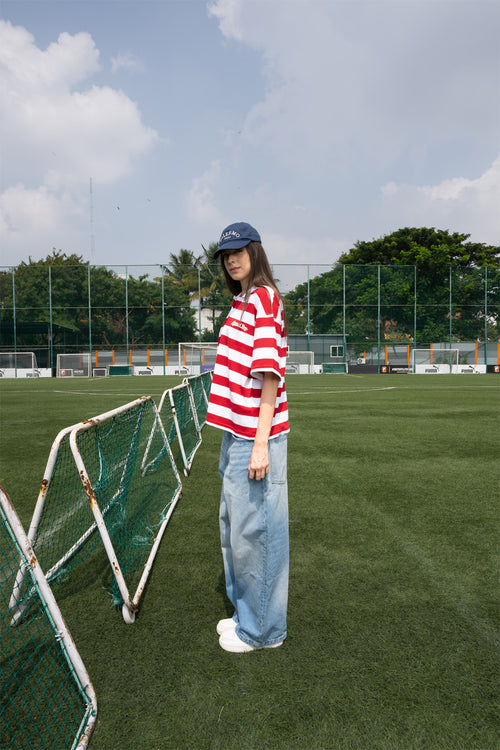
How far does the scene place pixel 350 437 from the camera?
7.94 metres

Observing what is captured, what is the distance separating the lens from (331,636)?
240cm

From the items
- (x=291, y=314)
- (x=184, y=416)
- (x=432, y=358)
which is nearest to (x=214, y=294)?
(x=291, y=314)

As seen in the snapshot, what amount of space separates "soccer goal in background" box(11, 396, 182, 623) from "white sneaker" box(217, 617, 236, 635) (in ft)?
1.57

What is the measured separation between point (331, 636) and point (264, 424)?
1199 millimetres

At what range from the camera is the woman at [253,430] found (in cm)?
205

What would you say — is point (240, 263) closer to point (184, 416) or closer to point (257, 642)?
point (257, 642)

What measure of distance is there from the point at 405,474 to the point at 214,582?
324 cm

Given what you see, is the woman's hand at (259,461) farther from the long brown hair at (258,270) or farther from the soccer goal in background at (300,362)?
the soccer goal in background at (300,362)

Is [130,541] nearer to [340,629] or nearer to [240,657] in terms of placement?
[240,657]

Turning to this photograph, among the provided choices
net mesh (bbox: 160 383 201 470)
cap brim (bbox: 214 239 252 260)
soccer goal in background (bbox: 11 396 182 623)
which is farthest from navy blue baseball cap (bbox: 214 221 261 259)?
net mesh (bbox: 160 383 201 470)

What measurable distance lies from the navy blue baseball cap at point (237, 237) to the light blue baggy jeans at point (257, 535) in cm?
85

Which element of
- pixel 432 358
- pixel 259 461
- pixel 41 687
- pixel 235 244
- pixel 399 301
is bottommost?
pixel 41 687

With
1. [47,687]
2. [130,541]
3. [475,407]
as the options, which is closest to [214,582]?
[130,541]

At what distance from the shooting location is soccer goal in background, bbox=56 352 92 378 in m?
33.7
